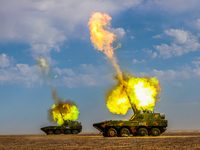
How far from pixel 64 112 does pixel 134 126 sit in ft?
92.3

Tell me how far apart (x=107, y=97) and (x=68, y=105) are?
24316mm

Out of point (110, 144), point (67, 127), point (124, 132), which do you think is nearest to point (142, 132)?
point (124, 132)

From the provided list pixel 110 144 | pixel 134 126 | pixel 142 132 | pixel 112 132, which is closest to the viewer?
pixel 110 144

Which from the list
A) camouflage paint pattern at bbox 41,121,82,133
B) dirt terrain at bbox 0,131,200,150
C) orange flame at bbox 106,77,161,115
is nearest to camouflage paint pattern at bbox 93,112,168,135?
orange flame at bbox 106,77,161,115

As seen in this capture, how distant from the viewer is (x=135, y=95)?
36.1 m

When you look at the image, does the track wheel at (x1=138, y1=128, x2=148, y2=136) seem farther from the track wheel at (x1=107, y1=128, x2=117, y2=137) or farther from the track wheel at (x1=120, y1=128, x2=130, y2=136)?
the track wheel at (x1=107, y1=128, x2=117, y2=137)

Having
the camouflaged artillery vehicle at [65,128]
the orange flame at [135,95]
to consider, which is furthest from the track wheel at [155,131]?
the camouflaged artillery vehicle at [65,128]

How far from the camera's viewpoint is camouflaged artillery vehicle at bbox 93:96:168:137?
33.6 metres

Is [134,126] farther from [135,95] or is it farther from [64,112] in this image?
[64,112]

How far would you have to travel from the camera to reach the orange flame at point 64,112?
58.7 metres

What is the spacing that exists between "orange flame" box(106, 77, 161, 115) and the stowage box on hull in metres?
2.34

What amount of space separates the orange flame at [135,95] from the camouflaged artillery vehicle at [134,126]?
2.25 meters

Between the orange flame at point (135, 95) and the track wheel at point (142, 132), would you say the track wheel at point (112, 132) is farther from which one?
the orange flame at point (135, 95)

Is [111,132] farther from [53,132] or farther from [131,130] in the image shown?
[53,132]
